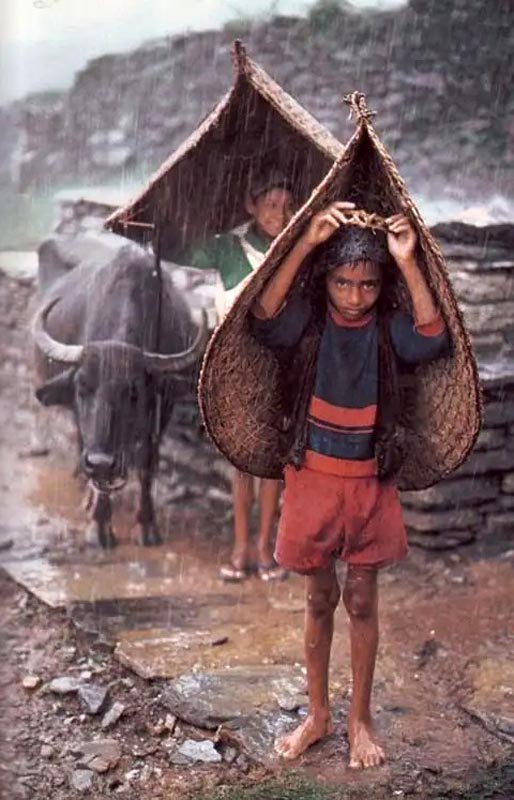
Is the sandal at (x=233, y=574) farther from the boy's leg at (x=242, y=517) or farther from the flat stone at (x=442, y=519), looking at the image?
the flat stone at (x=442, y=519)

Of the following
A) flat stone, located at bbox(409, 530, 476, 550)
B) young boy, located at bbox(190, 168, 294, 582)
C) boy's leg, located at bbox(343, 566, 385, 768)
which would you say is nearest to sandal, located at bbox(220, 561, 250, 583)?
young boy, located at bbox(190, 168, 294, 582)

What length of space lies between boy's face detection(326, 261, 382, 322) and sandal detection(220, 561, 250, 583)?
42.7 inches

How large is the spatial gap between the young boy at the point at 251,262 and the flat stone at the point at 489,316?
54 cm

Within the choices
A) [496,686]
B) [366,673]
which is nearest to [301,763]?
[366,673]

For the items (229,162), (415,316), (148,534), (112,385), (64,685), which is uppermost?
(229,162)

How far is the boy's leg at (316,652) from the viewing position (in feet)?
6.03

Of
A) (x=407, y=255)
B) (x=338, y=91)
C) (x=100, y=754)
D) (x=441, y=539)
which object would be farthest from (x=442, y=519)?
(x=338, y=91)

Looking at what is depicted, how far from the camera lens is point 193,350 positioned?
2869 millimetres

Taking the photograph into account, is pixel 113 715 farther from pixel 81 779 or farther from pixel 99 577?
pixel 99 577

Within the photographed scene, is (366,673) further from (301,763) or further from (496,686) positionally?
(496,686)

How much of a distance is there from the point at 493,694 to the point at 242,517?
0.78 metres

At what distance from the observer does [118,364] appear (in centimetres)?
285

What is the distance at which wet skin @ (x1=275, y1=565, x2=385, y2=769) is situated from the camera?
1816mm

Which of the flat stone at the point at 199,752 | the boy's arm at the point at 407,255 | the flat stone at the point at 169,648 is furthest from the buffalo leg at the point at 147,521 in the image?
the boy's arm at the point at 407,255
